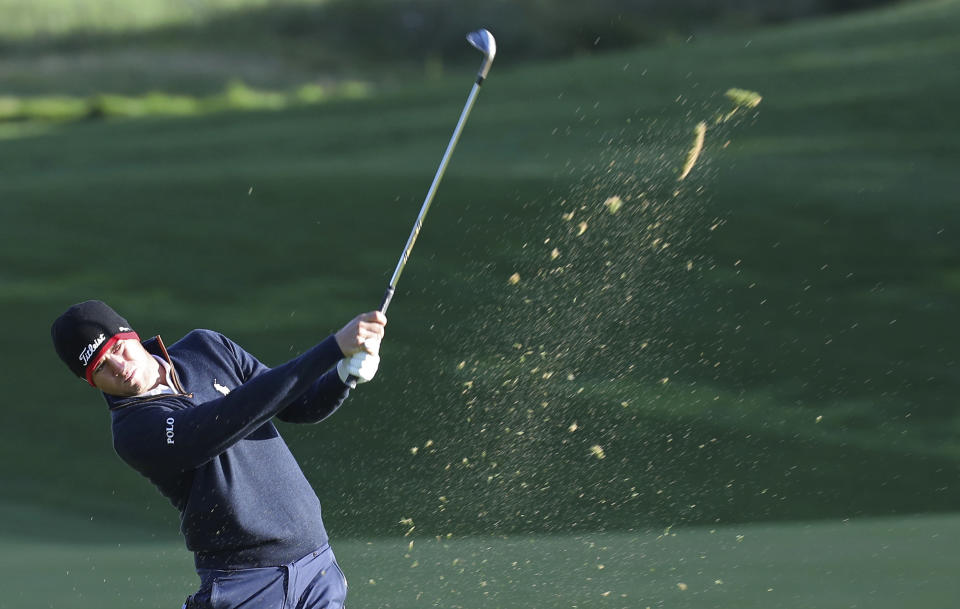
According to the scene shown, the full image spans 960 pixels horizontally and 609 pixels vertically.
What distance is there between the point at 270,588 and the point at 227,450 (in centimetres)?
36

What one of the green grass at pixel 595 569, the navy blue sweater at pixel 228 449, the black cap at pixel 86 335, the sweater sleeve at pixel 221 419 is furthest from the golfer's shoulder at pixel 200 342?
the green grass at pixel 595 569

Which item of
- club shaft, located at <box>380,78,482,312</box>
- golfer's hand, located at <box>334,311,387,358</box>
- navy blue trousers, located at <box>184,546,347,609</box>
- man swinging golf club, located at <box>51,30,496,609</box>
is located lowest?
→ navy blue trousers, located at <box>184,546,347,609</box>

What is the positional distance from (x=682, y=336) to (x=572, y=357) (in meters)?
0.78

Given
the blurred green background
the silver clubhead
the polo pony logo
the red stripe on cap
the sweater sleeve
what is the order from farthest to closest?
the blurred green background
the silver clubhead
the polo pony logo
the red stripe on cap
the sweater sleeve

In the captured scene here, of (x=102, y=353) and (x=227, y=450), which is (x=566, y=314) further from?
(x=102, y=353)

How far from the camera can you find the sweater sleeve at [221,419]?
10.2 feet

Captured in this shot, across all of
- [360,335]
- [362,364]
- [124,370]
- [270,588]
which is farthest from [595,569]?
[124,370]

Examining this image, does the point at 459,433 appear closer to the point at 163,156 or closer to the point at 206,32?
the point at 163,156

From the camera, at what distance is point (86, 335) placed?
325 cm

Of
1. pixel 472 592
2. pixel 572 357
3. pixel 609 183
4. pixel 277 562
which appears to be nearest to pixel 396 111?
pixel 609 183

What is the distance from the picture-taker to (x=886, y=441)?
7047 mm

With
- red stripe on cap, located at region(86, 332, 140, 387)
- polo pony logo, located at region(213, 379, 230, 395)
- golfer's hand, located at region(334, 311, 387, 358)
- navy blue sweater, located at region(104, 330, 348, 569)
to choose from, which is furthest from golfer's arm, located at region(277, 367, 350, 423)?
red stripe on cap, located at region(86, 332, 140, 387)

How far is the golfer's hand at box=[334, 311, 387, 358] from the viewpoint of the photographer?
3.15m

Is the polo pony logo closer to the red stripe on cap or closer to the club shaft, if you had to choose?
the red stripe on cap
